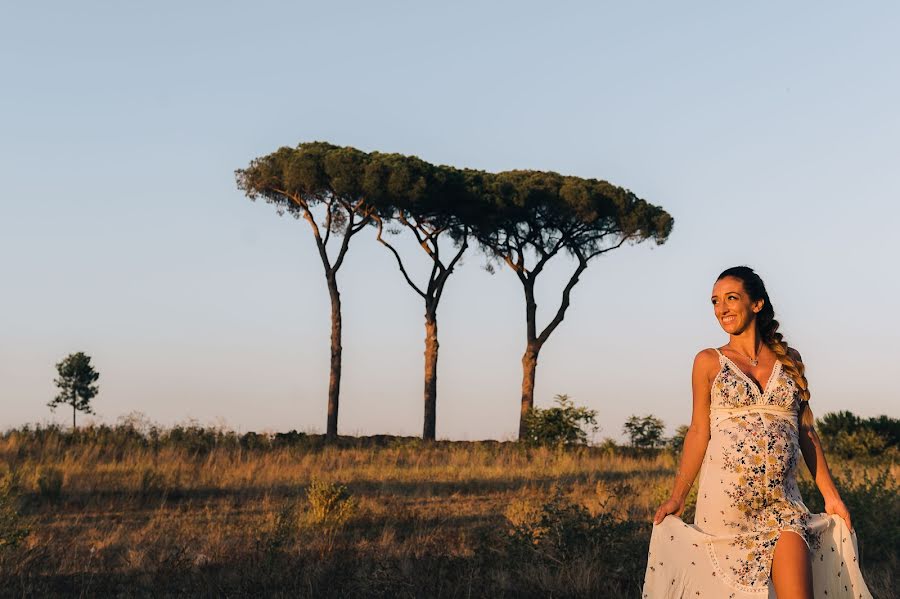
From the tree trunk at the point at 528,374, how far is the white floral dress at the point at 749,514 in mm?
25229

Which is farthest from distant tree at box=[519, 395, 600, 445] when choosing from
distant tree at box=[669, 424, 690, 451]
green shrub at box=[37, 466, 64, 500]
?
green shrub at box=[37, 466, 64, 500]

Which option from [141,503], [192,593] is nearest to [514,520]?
[192,593]

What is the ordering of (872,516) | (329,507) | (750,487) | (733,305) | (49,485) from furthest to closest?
(49,485) → (329,507) → (872,516) → (733,305) → (750,487)

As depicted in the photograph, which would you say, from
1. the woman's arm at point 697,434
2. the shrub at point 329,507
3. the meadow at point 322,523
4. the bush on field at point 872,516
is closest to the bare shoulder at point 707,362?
the woman's arm at point 697,434

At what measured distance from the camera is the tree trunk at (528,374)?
30250 mm

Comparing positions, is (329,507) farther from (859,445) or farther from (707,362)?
(859,445)

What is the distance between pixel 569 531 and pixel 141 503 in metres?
7.04

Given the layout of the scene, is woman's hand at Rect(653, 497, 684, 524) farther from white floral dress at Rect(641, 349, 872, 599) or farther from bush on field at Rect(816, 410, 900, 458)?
bush on field at Rect(816, 410, 900, 458)

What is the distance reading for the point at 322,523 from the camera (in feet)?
35.1

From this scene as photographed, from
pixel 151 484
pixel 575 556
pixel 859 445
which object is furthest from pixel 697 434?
pixel 859 445

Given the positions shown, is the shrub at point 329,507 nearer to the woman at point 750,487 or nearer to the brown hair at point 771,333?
the woman at point 750,487

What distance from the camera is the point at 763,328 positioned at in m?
4.91

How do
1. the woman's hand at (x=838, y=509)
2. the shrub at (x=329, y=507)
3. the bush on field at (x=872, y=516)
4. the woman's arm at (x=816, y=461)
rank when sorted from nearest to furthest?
1. the woman's hand at (x=838, y=509)
2. the woman's arm at (x=816, y=461)
3. the bush on field at (x=872, y=516)
4. the shrub at (x=329, y=507)

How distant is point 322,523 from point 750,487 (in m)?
6.95
